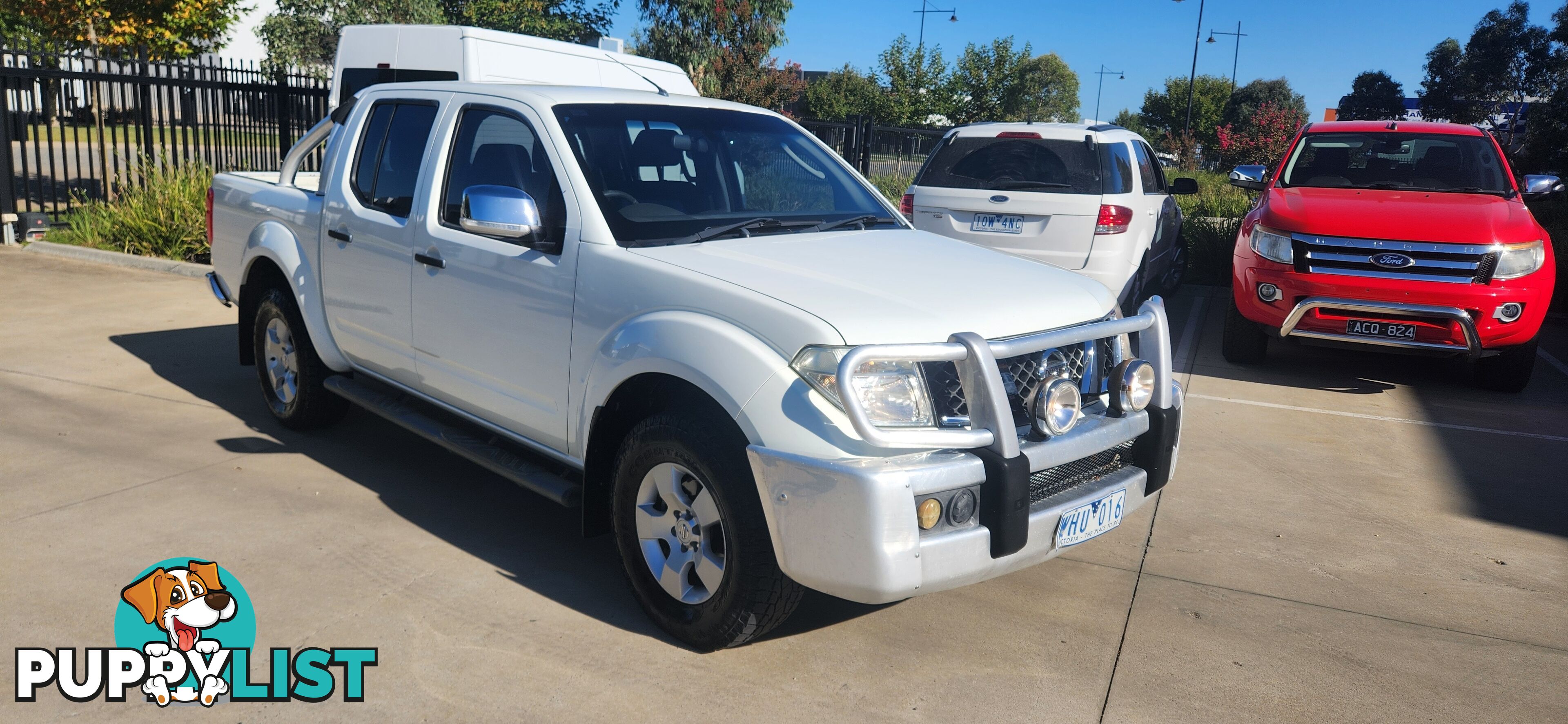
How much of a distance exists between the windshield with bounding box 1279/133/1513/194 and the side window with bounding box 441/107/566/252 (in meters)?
6.61

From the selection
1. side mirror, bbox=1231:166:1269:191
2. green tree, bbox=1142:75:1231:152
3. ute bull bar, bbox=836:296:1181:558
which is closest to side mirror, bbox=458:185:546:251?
ute bull bar, bbox=836:296:1181:558

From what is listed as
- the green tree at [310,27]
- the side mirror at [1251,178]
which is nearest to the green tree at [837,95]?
the green tree at [310,27]

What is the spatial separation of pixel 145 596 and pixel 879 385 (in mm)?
2647

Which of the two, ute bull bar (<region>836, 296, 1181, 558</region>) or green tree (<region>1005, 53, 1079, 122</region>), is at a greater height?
green tree (<region>1005, 53, 1079, 122</region>)

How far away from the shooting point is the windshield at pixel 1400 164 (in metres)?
8.25

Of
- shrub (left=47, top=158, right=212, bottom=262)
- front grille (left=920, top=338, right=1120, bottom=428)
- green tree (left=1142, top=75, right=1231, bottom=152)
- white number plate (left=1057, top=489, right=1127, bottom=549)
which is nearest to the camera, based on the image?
front grille (left=920, top=338, right=1120, bottom=428)

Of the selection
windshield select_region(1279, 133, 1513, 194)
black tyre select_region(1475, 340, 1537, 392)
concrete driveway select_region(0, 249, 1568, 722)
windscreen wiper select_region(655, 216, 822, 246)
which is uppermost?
windshield select_region(1279, 133, 1513, 194)

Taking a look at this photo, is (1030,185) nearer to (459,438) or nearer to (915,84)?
(459,438)

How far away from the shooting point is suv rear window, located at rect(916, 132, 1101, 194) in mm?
8281

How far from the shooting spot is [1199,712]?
10.7 feet

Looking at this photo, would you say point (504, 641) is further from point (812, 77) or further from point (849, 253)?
point (812, 77)

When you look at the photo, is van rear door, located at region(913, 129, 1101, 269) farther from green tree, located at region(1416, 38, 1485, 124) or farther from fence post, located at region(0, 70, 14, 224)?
green tree, located at region(1416, 38, 1485, 124)

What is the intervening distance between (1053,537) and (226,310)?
782 centimetres

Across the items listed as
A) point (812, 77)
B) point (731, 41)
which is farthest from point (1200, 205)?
point (812, 77)
